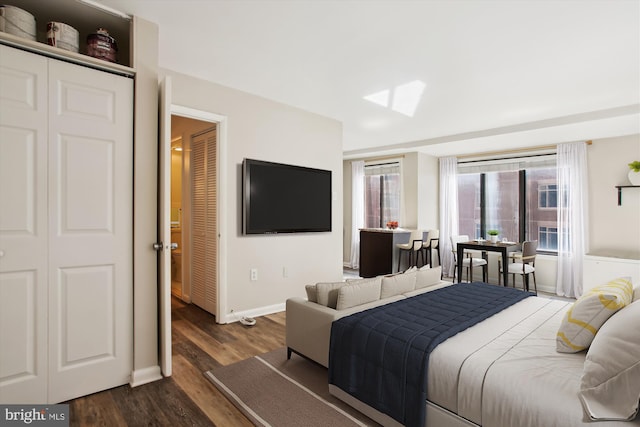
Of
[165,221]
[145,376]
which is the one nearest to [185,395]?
[145,376]

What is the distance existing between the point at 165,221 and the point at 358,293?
150 cm

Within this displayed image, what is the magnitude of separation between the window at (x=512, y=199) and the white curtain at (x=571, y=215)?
0.90ft

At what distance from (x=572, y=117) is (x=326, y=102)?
10.6ft

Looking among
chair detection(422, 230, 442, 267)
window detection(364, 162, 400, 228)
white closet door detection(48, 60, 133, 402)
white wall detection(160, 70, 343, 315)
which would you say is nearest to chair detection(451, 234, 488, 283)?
chair detection(422, 230, 442, 267)

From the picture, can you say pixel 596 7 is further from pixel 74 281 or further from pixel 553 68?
pixel 74 281

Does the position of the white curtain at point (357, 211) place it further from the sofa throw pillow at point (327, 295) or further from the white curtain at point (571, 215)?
the sofa throw pillow at point (327, 295)

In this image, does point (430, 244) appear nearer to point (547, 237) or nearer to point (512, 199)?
point (512, 199)

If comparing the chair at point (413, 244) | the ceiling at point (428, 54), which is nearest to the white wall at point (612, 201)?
the ceiling at point (428, 54)

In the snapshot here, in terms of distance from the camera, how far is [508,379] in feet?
4.91

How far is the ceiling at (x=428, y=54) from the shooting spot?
88.5 inches

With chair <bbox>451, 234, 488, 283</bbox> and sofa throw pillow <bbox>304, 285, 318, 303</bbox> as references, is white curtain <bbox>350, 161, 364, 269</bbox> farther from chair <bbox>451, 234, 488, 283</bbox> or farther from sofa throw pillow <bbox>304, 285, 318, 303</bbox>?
sofa throw pillow <bbox>304, 285, 318, 303</bbox>

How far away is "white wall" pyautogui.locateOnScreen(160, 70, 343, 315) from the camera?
3623 millimetres

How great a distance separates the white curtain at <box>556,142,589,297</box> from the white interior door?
5.70 meters

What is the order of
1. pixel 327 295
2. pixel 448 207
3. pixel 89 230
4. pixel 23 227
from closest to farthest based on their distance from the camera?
pixel 23 227 < pixel 89 230 < pixel 327 295 < pixel 448 207
